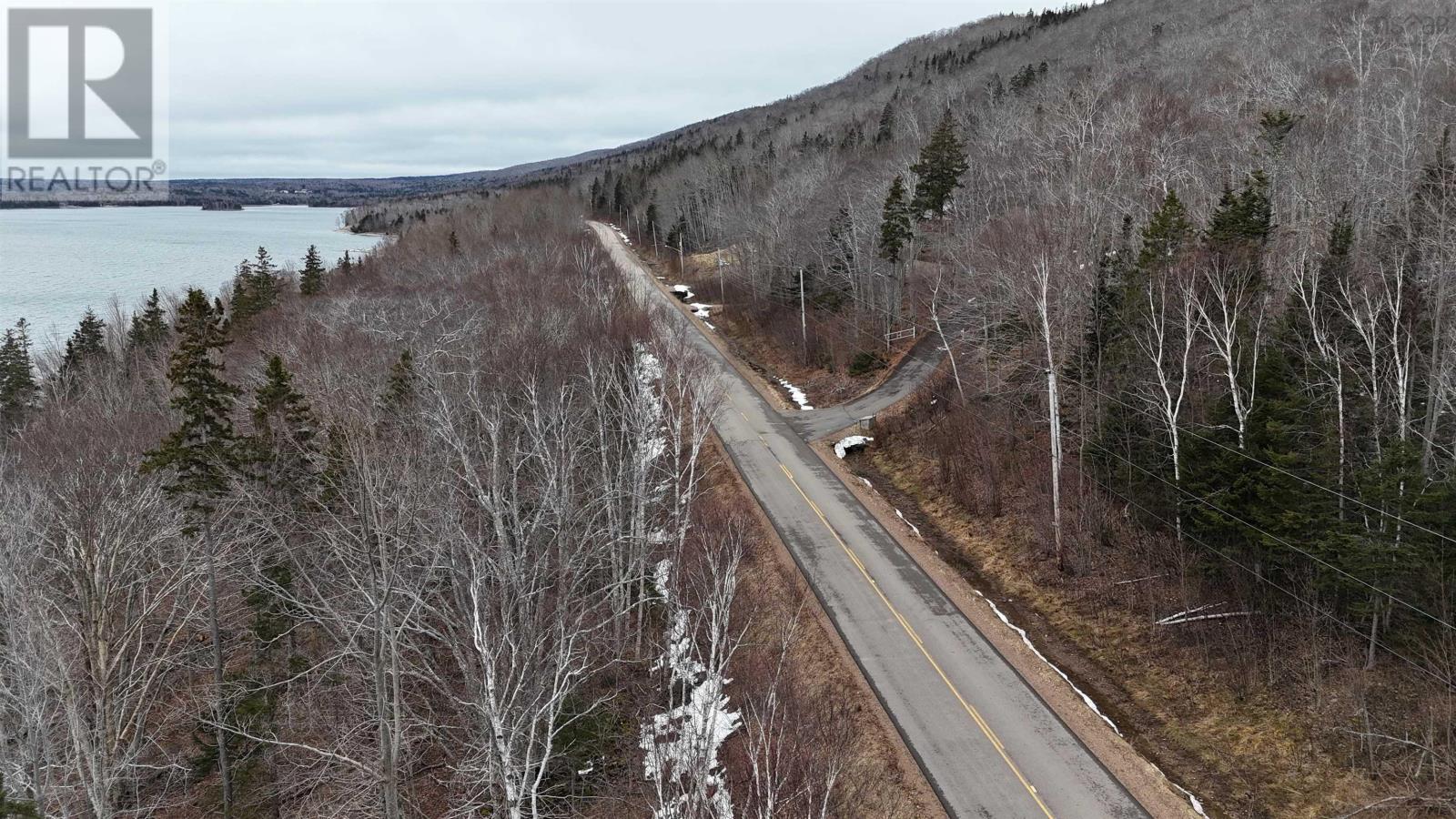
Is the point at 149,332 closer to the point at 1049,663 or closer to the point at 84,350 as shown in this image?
the point at 84,350

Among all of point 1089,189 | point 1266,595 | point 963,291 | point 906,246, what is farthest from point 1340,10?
point 1266,595

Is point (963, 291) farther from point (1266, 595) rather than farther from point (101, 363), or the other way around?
point (101, 363)

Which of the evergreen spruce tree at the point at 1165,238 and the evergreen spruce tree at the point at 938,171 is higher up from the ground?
the evergreen spruce tree at the point at 938,171

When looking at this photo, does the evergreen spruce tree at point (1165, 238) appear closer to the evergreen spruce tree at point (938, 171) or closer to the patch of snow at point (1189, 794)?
the patch of snow at point (1189, 794)

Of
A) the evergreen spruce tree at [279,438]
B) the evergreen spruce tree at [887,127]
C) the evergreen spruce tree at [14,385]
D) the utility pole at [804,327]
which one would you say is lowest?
the evergreen spruce tree at [14,385]

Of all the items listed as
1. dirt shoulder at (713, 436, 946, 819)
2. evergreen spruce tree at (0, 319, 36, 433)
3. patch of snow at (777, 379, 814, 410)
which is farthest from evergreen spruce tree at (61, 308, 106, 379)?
dirt shoulder at (713, 436, 946, 819)

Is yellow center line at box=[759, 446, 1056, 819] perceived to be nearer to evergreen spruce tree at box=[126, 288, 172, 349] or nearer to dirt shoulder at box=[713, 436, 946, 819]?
dirt shoulder at box=[713, 436, 946, 819]

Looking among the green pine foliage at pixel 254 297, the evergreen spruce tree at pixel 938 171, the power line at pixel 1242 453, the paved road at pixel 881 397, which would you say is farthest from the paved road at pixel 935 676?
the green pine foliage at pixel 254 297

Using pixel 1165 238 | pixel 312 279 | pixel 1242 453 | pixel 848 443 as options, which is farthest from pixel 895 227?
pixel 312 279
